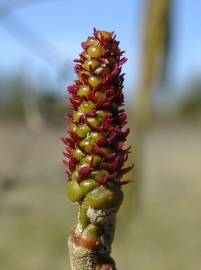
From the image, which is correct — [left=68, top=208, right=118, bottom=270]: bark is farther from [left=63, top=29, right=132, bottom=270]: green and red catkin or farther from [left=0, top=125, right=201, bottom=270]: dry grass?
[left=0, top=125, right=201, bottom=270]: dry grass

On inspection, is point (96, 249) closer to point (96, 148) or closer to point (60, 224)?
point (96, 148)

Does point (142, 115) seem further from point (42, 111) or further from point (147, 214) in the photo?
point (147, 214)

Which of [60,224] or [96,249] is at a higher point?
[60,224]

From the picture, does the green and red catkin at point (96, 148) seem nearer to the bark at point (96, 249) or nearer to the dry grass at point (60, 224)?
the bark at point (96, 249)

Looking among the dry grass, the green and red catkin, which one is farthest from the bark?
the dry grass

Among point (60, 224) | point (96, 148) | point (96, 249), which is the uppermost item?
point (60, 224)

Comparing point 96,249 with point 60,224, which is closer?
point 96,249

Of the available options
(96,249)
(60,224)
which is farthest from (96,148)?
(60,224)

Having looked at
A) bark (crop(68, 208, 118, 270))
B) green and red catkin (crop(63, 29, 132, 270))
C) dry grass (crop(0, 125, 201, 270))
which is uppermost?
dry grass (crop(0, 125, 201, 270))

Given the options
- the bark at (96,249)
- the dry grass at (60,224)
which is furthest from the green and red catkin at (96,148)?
the dry grass at (60,224)
